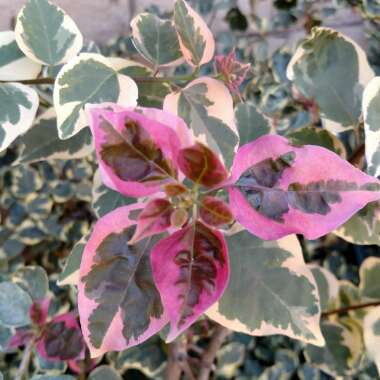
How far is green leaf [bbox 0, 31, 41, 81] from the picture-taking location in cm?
63

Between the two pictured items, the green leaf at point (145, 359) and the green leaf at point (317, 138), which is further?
the green leaf at point (145, 359)

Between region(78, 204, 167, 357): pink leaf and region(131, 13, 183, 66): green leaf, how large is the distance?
242 millimetres

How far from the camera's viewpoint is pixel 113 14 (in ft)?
4.32

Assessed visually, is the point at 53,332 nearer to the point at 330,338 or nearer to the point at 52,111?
the point at 52,111

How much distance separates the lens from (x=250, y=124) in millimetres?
656

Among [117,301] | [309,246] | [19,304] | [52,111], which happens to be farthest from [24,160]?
[309,246]

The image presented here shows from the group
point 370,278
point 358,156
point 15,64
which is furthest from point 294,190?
point 370,278

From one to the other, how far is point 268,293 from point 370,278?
0.40 m

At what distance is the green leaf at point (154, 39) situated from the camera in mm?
626

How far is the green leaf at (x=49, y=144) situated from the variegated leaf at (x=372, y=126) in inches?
14.3

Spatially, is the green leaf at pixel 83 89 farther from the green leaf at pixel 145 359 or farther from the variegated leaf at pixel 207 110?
the green leaf at pixel 145 359

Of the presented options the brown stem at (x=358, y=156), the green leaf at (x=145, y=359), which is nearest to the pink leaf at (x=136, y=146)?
the brown stem at (x=358, y=156)

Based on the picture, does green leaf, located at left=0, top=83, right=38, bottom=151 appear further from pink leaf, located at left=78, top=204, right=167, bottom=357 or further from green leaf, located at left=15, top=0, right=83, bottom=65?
pink leaf, located at left=78, top=204, right=167, bottom=357

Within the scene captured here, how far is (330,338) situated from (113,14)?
932 millimetres
